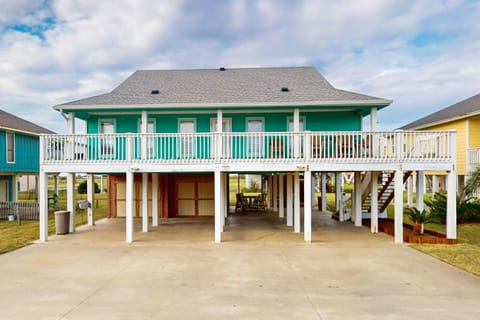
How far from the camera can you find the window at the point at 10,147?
20125 mm

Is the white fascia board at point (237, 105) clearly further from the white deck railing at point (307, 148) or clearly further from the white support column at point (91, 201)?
the white support column at point (91, 201)

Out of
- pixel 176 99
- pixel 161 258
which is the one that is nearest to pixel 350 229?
pixel 161 258

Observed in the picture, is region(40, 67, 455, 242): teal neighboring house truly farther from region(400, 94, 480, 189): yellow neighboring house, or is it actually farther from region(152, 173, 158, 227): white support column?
region(400, 94, 480, 189): yellow neighboring house

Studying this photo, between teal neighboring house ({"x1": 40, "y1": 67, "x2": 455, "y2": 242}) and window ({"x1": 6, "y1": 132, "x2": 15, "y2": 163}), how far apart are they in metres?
7.71

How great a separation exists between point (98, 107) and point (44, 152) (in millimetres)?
2785

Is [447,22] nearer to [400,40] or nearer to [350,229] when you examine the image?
[400,40]

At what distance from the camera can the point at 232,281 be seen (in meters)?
7.00

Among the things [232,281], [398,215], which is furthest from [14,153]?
[398,215]

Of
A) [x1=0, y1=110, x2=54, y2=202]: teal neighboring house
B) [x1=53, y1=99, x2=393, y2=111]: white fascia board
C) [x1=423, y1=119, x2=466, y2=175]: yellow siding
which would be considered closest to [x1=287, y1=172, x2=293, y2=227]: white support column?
[x1=53, y1=99, x2=393, y2=111]: white fascia board

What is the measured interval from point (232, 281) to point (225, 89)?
10.1 m

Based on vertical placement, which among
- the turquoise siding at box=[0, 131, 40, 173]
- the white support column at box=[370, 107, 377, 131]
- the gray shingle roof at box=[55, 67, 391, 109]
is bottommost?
the turquoise siding at box=[0, 131, 40, 173]

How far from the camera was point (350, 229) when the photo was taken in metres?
13.6

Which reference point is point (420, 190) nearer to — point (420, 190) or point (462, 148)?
point (420, 190)

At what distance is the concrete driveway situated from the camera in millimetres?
5438
